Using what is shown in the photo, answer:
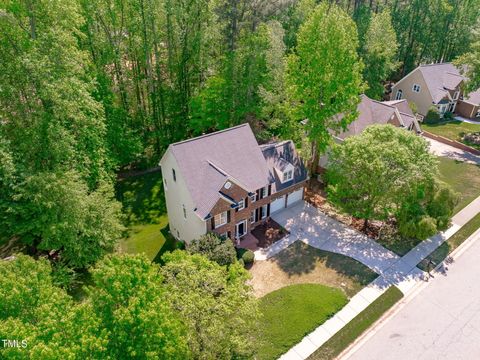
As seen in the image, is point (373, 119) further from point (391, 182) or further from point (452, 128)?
point (452, 128)

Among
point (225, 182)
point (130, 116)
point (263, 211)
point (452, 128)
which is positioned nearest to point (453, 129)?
point (452, 128)

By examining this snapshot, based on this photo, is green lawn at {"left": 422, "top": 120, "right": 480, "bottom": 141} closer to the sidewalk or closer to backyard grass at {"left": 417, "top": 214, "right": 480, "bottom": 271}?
the sidewalk

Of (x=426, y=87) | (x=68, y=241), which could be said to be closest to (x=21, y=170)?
(x=68, y=241)

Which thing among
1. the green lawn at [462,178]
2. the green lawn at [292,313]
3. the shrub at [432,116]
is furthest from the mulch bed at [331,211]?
→ the shrub at [432,116]

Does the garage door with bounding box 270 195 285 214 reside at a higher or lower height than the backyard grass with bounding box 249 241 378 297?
higher

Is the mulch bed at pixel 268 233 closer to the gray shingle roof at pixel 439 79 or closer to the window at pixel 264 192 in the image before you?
the window at pixel 264 192

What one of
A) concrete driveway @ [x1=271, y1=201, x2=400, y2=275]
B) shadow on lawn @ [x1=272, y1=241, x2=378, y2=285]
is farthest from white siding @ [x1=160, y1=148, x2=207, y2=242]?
concrete driveway @ [x1=271, y1=201, x2=400, y2=275]

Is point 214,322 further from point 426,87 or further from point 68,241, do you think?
point 426,87
